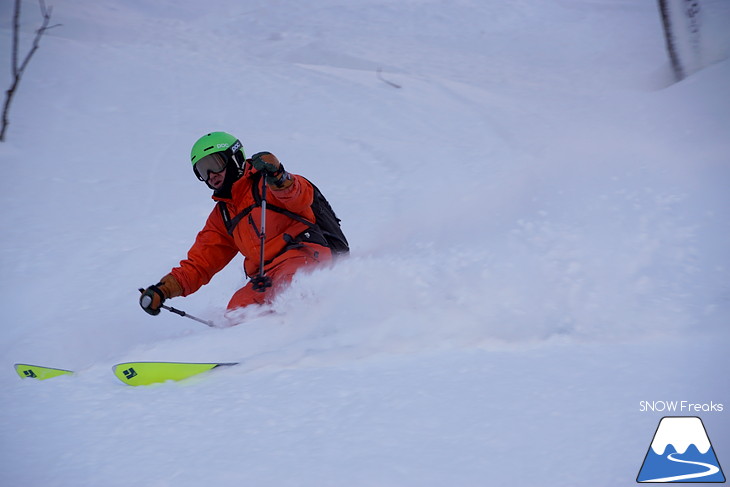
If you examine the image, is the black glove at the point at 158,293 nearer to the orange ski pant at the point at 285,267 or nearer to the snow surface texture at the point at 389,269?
the snow surface texture at the point at 389,269

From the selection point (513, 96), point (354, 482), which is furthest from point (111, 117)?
point (354, 482)

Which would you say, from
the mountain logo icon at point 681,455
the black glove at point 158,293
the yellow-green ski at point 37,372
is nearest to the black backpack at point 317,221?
the black glove at point 158,293

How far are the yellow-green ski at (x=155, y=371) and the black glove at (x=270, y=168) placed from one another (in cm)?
118

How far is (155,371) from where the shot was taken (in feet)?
10.8

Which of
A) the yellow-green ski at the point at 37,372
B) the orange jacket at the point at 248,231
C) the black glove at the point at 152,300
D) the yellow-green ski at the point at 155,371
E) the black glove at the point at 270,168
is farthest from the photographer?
the orange jacket at the point at 248,231

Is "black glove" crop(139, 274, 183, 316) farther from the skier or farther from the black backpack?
the black backpack

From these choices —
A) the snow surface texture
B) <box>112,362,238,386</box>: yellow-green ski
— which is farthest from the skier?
<box>112,362,238,386</box>: yellow-green ski

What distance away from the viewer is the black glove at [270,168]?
3812mm

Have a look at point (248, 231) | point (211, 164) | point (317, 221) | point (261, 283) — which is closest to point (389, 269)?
point (317, 221)

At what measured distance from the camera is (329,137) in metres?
8.90

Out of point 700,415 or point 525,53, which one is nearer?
point 700,415

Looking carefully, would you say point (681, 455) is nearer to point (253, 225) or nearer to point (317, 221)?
point (317, 221)

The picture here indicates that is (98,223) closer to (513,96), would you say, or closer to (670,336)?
(670,336)

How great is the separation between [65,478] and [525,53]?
41.6 ft
